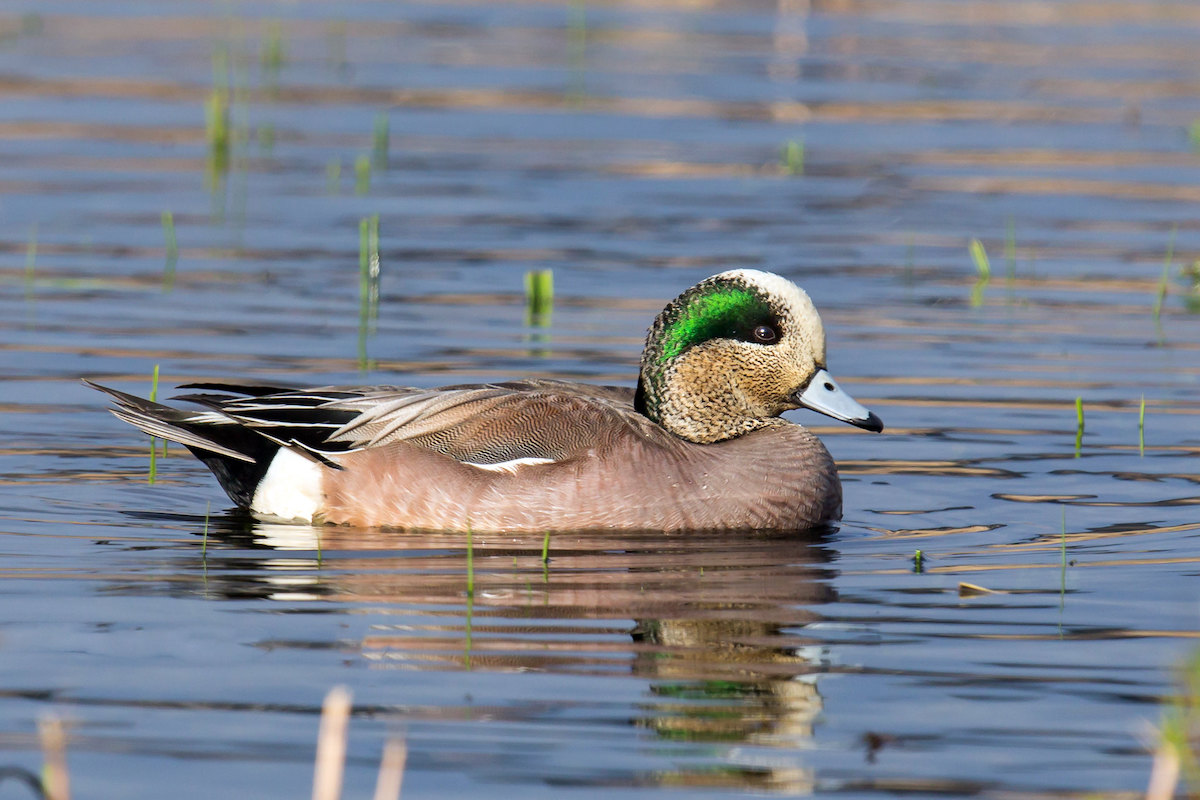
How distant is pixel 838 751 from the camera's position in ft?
13.8

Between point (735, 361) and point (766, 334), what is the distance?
145mm

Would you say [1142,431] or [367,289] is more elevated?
[367,289]

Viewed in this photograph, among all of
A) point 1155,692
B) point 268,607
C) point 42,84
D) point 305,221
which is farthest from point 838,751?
point 42,84

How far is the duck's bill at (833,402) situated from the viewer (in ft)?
21.7

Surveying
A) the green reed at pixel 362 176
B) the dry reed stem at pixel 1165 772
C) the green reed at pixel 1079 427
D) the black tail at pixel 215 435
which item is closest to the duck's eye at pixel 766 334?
the green reed at pixel 1079 427

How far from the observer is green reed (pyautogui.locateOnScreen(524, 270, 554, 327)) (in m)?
9.70

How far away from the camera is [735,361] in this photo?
6.82m

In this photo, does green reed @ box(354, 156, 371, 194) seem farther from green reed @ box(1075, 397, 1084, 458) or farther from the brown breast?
the brown breast

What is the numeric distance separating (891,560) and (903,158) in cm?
898

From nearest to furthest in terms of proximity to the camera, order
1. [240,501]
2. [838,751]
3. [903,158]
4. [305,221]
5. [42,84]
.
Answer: [838,751]
[240,501]
[305,221]
[903,158]
[42,84]

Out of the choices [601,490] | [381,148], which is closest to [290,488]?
[601,490]

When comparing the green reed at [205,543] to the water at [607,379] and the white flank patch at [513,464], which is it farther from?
the white flank patch at [513,464]

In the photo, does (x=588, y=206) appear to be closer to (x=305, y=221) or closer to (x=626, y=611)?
(x=305, y=221)

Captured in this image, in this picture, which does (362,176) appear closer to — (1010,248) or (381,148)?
(381,148)
